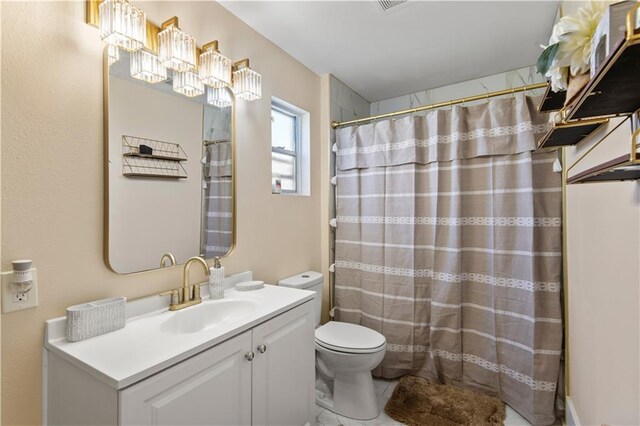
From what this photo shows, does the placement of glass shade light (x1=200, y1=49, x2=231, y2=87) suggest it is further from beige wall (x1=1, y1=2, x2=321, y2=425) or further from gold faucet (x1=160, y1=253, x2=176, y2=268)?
gold faucet (x1=160, y1=253, x2=176, y2=268)

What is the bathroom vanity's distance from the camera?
840 millimetres

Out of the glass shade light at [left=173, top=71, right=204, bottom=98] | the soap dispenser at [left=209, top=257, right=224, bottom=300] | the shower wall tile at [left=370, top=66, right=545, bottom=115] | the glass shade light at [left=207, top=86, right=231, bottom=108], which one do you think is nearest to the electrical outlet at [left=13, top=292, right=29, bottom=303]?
the soap dispenser at [left=209, top=257, right=224, bottom=300]

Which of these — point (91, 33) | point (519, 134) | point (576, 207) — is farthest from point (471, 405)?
point (91, 33)

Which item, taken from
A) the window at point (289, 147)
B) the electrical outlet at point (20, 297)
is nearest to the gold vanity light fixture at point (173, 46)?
the window at point (289, 147)

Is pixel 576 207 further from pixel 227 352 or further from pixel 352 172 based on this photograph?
pixel 227 352

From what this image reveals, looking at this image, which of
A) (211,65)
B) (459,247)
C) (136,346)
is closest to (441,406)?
(459,247)

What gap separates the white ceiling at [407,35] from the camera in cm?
169

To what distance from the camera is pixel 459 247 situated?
1989mm

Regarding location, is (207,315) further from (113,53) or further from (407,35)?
(407,35)

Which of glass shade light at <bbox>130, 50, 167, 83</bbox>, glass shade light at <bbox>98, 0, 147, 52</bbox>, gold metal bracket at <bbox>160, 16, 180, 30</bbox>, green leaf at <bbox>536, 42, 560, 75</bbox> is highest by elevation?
gold metal bracket at <bbox>160, 16, 180, 30</bbox>

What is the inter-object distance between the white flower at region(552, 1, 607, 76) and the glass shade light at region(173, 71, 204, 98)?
4.75 feet

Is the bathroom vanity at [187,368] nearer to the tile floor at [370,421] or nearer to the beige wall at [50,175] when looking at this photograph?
the beige wall at [50,175]

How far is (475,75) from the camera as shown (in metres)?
2.48

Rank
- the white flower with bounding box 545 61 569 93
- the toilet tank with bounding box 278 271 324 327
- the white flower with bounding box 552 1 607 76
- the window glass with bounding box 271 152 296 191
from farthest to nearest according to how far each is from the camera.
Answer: the window glass with bounding box 271 152 296 191 → the toilet tank with bounding box 278 271 324 327 → the white flower with bounding box 545 61 569 93 → the white flower with bounding box 552 1 607 76
